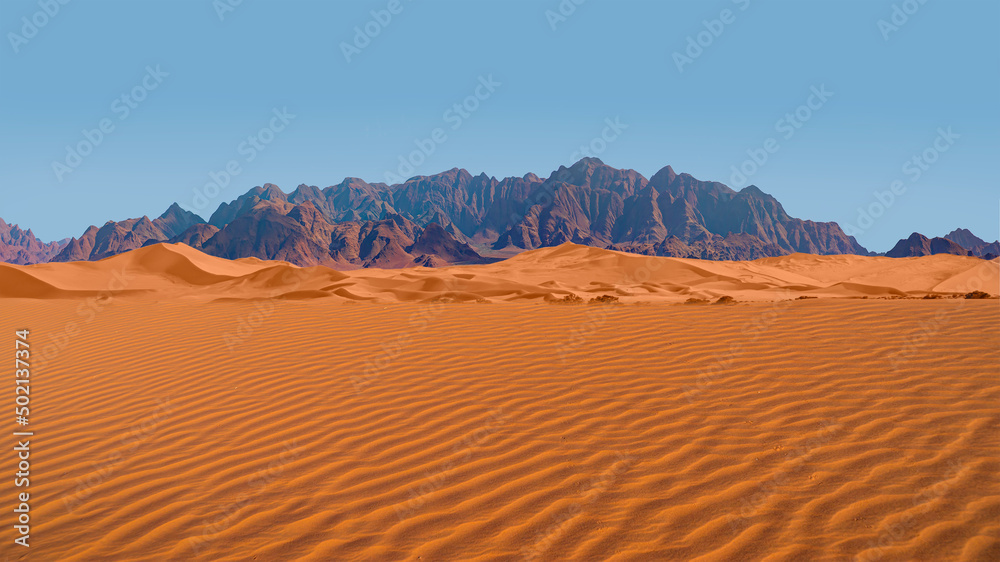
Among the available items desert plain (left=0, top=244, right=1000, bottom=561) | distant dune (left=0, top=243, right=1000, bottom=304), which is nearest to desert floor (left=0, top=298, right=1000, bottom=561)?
Answer: desert plain (left=0, top=244, right=1000, bottom=561)

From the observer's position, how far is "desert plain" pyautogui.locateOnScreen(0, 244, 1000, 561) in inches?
129

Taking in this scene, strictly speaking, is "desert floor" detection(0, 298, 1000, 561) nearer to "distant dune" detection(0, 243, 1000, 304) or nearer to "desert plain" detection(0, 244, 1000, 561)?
"desert plain" detection(0, 244, 1000, 561)

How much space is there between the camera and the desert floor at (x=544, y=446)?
3.26 meters

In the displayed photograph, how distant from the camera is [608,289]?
17.3 m

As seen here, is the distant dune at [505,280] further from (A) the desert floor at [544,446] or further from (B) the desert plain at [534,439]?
(A) the desert floor at [544,446]

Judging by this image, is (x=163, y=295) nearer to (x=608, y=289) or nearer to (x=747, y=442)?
(x=608, y=289)

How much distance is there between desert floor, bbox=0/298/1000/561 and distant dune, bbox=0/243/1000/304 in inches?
219

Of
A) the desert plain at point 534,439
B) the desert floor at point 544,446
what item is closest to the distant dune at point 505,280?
the desert plain at point 534,439

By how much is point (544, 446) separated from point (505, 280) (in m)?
13.2

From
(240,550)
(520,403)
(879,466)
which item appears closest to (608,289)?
(520,403)

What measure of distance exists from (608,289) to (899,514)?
1414 cm

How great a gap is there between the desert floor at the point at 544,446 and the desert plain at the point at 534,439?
2cm

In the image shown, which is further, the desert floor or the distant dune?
the distant dune

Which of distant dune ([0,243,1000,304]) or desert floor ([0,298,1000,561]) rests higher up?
distant dune ([0,243,1000,304])
